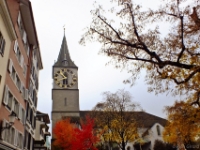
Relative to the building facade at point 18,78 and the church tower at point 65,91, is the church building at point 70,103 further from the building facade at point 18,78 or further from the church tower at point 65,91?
the building facade at point 18,78

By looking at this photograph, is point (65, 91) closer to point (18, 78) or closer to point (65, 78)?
point (65, 78)

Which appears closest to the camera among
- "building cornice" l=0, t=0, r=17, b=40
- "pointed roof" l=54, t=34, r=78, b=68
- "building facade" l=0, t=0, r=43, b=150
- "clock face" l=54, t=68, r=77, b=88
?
"building cornice" l=0, t=0, r=17, b=40

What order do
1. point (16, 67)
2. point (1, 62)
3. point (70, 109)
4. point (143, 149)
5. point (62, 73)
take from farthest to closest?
point (62, 73) → point (70, 109) → point (143, 149) → point (16, 67) → point (1, 62)

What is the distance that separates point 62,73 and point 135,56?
56293 mm

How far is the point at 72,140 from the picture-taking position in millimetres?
43719

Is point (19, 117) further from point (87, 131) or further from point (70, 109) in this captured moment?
point (70, 109)

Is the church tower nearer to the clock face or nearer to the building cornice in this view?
the clock face

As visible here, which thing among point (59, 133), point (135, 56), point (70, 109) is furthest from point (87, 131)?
point (135, 56)

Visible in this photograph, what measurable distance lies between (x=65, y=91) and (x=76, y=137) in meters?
22.2

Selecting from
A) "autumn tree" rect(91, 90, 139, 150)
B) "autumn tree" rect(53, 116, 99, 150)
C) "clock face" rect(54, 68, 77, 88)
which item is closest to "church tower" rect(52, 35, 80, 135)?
"clock face" rect(54, 68, 77, 88)

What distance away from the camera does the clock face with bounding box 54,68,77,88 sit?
63812mm

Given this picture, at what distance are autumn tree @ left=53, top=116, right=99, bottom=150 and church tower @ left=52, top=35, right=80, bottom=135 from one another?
9.56 metres

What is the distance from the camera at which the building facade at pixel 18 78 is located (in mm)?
16062

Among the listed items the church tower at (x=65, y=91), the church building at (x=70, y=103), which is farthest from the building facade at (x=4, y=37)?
the church tower at (x=65, y=91)
